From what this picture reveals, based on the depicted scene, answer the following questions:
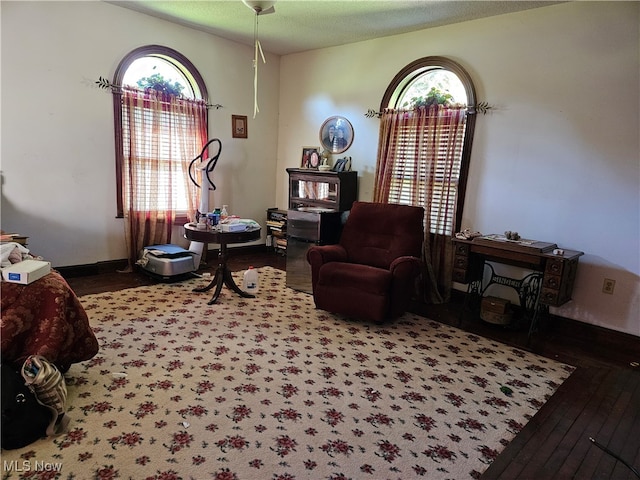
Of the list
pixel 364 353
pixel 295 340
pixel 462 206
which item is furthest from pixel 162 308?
pixel 462 206

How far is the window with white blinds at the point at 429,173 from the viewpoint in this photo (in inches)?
155

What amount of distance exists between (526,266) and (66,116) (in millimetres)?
4407

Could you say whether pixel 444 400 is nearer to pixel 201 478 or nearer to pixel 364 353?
pixel 364 353

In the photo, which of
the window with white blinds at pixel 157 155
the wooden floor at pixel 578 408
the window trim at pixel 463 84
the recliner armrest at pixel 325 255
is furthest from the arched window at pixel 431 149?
the window with white blinds at pixel 157 155

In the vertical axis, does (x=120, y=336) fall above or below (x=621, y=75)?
below

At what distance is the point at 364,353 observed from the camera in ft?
9.29

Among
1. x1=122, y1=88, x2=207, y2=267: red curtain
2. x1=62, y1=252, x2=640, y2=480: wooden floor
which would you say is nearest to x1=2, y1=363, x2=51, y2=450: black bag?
x1=62, y1=252, x2=640, y2=480: wooden floor

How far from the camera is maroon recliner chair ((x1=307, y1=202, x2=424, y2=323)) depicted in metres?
3.24

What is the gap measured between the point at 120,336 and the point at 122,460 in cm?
130

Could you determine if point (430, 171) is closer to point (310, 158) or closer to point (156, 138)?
point (310, 158)

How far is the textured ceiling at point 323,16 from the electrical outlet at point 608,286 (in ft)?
7.44

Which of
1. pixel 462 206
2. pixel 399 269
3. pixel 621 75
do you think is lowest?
pixel 399 269

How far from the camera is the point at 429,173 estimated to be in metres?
4.08

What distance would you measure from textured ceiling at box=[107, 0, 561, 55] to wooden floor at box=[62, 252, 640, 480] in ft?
8.64
